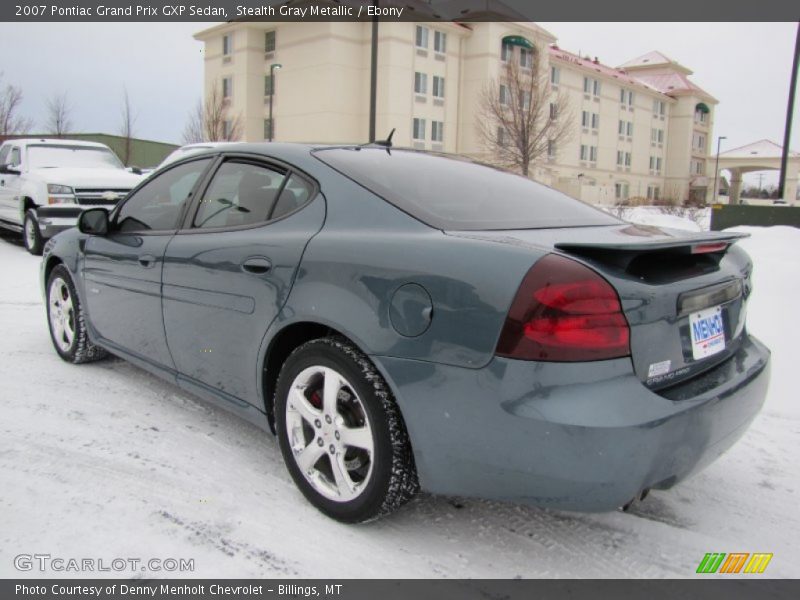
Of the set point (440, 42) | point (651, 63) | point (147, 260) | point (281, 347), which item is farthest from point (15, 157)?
point (651, 63)

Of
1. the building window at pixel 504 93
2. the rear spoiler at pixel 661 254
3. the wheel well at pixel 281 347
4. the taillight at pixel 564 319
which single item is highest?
the building window at pixel 504 93

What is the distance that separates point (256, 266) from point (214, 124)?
113ft

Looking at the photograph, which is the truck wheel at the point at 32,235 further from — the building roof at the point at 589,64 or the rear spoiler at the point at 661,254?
the building roof at the point at 589,64

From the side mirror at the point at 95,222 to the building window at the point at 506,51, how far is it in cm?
4321

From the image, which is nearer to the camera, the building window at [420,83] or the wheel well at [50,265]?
the wheel well at [50,265]

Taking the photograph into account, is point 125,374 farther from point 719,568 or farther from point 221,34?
point 221,34

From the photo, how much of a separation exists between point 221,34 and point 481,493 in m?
49.8

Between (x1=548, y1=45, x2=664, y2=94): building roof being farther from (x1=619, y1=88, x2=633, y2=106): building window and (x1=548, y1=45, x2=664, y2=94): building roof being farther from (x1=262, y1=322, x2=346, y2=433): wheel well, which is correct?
(x1=262, y1=322, x2=346, y2=433): wheel well

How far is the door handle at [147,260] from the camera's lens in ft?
11.5

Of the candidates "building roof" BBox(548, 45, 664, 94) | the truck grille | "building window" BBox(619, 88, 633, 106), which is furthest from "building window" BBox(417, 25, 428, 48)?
the truck grille

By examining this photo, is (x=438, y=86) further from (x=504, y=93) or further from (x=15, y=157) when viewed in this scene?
(x=15, y=157)

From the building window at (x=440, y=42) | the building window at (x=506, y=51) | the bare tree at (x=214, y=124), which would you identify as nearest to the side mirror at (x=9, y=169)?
the bare tree at (x=214, y=124)

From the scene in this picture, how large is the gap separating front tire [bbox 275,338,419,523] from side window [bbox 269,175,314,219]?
66 cm

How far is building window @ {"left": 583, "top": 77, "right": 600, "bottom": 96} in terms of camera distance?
53.3 meters
